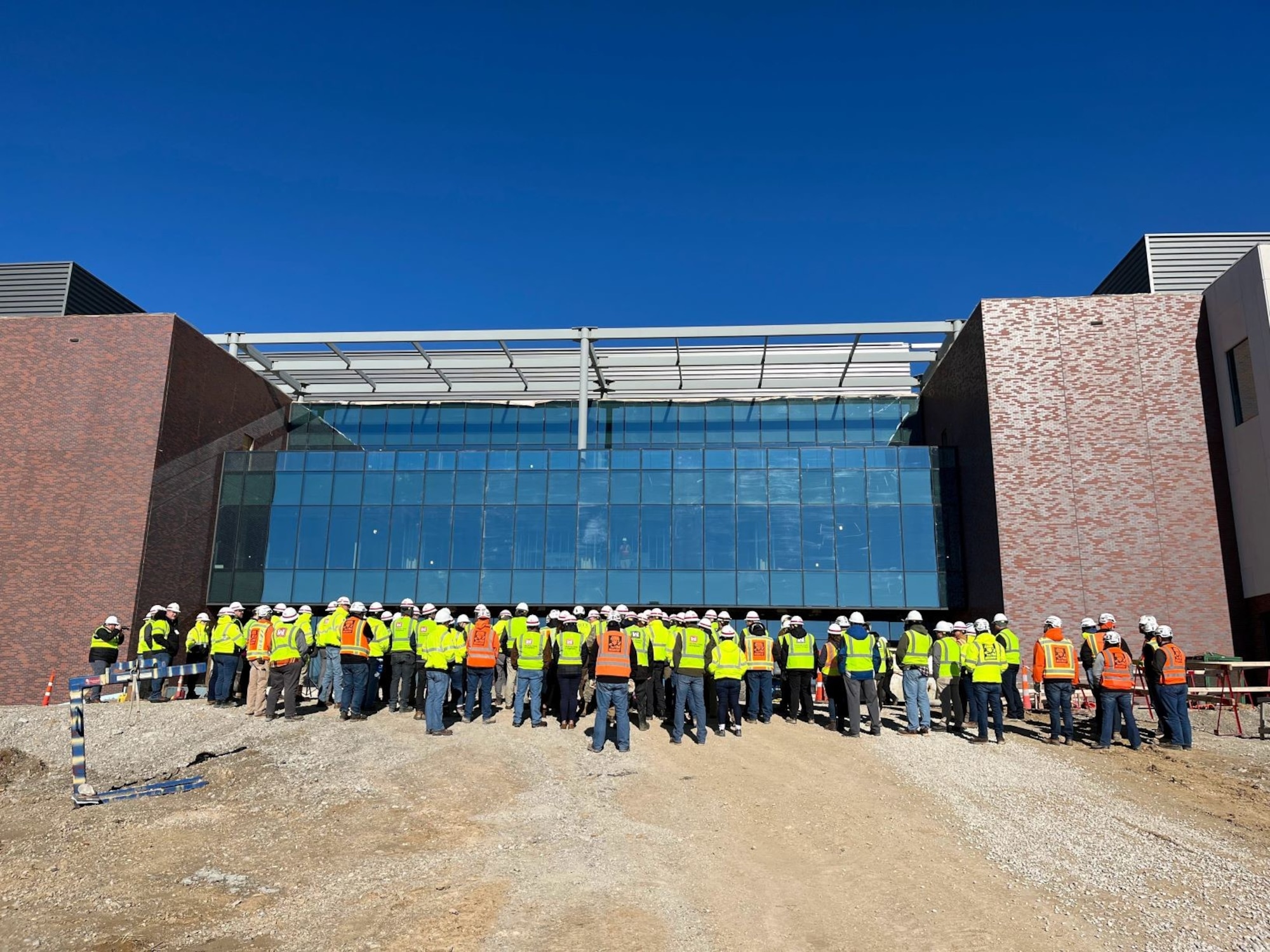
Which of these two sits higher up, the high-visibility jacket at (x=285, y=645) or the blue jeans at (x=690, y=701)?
the high-visibility jacket at (x=285, y=645)

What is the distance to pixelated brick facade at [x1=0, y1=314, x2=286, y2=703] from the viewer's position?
24266 mm

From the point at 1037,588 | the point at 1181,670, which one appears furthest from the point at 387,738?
the point at 1037,588

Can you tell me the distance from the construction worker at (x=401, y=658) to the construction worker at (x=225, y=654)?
10.6 ft

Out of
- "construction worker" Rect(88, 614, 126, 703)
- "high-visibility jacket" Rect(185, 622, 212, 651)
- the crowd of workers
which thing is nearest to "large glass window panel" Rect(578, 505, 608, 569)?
the crowd of workers

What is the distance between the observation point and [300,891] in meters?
7.84

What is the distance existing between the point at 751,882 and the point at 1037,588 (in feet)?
60.6

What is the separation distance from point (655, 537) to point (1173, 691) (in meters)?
16.2

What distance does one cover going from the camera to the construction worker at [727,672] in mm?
14492

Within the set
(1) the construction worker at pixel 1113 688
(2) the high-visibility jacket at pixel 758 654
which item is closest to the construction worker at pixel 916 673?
(2) the high-visibility jacket at pixel 758 654

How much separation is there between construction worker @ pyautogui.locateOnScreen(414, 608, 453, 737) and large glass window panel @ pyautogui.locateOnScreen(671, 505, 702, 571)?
47.5 ft

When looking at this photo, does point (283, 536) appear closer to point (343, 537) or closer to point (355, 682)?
point (343, 537)

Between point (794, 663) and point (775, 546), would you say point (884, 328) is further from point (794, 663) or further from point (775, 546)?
point (794, 663)

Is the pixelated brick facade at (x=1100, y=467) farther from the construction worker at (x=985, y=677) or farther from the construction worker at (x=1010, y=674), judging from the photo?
the construction worker at (x=985, y=677)

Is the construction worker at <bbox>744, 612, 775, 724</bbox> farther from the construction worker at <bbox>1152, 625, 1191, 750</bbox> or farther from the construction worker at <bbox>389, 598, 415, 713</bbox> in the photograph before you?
the construction worker at <bbox>1152, 625, 1191, 750</bbox>
